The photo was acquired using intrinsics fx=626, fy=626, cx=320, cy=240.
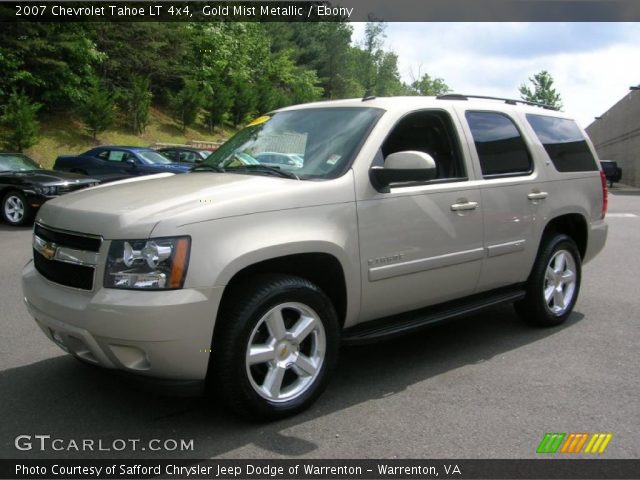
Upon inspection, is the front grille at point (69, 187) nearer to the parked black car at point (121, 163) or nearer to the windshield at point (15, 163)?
the windshield at point (15, 163)

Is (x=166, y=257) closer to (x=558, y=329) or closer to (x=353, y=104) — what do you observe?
(x=353, y=104)

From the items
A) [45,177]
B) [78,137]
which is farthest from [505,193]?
[78,137]

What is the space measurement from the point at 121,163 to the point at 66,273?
50.0ft

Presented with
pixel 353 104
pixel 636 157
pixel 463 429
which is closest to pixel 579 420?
pixel 463 429

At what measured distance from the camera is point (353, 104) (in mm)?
4469

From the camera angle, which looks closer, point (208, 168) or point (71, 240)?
point (71, 240)

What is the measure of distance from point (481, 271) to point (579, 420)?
1.35 metres

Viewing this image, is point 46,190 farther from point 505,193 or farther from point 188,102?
point 188,102

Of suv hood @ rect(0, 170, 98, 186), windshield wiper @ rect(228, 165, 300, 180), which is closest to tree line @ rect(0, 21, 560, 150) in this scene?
suv hood @ rect(0, 170, 98, 186)

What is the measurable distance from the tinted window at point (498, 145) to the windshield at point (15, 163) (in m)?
11.3

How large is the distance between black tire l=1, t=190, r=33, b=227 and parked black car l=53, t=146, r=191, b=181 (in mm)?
4393

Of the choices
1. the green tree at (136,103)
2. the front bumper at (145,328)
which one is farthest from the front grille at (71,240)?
the green tree at (136,103)

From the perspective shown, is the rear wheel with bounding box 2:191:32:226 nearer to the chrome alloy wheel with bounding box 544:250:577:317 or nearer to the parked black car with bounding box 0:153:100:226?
the parked black car with bounding box 0:153:100:226

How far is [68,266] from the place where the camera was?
3.43m
